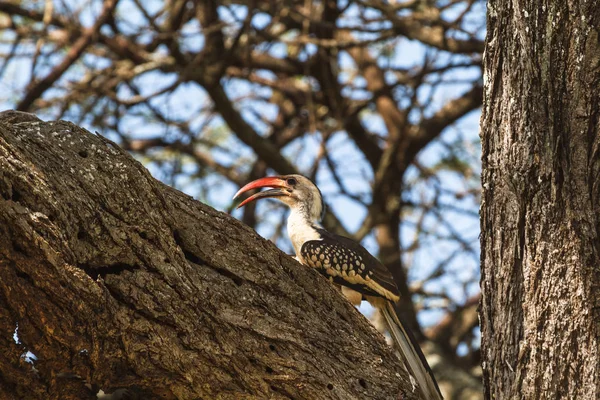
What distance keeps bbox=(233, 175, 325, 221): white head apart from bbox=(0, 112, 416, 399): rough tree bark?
187 centimetres

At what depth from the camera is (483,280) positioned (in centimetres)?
315

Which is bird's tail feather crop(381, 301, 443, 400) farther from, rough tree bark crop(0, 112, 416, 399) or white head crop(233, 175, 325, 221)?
white head crop(233, 175, 325, 221)

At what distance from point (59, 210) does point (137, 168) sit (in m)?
0.37

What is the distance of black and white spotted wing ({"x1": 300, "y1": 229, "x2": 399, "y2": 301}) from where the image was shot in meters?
4.31

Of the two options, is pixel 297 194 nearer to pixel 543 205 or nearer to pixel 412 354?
pixel 412 354

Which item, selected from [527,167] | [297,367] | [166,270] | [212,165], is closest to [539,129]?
[527,167]

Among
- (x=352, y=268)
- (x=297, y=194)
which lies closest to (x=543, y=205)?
(x=352, y=268)

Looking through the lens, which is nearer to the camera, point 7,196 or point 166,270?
point 7,196

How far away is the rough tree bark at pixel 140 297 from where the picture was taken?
102 inches

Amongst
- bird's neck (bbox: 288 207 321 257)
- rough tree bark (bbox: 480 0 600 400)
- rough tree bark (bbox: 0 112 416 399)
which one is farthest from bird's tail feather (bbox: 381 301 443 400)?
bird's neck (bbox: 288 207 321 257)

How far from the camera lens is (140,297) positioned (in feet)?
9.10

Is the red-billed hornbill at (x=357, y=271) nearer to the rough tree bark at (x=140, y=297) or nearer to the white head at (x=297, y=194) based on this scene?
the white head at (x=297, y=194)

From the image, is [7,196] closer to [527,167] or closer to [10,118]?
[10,118]

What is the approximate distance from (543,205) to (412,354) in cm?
116
